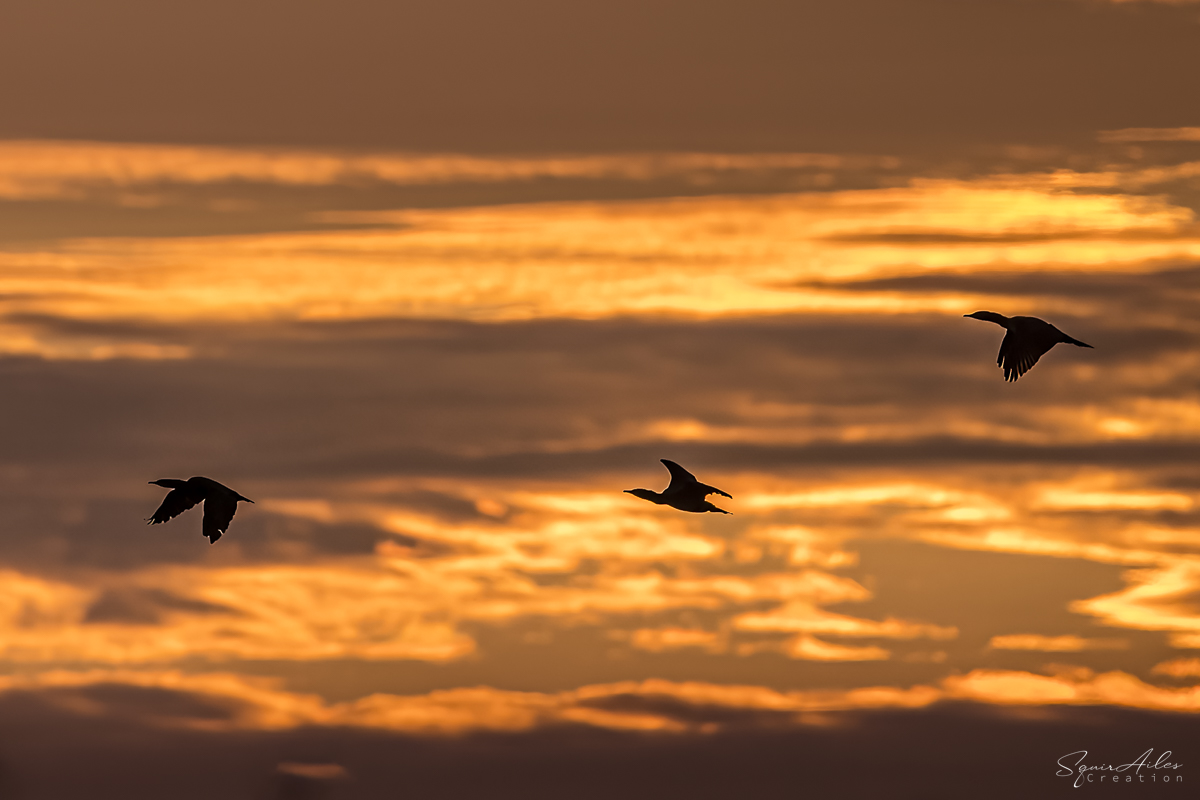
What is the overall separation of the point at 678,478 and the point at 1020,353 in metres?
14.7

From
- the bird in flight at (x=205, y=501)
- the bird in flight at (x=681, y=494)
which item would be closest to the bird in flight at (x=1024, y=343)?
the bird in flight at (x=681, y=494)

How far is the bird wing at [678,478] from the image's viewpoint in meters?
67.1

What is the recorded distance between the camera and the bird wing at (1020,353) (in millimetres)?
58562

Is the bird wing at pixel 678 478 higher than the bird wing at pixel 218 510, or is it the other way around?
the bird wing at pixel 678 478

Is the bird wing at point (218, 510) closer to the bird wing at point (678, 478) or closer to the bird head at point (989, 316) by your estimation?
the bird wing at point (678, 478)

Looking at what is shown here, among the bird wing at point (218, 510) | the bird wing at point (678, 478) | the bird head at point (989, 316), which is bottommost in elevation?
the bird wing at point (218, 510)

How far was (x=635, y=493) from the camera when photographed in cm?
6906

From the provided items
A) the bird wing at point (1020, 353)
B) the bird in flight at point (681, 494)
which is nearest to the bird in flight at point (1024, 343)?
the bird wing at point (1020, 353)

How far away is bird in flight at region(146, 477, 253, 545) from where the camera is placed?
58.6 metres

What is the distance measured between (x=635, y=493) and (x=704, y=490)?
4.08 metres

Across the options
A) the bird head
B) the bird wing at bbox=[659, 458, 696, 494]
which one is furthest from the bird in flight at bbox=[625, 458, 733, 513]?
the bird head

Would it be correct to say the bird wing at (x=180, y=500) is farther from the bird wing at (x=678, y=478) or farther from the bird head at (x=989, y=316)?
the bird head at (x=989, y=316)

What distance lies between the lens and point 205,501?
198 feet

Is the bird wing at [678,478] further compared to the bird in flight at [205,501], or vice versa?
the bird wing at [678,478]
